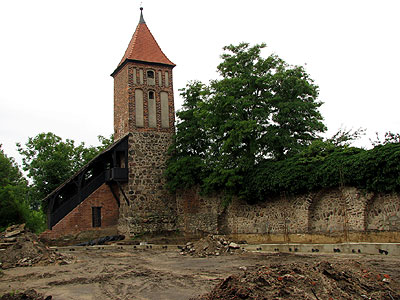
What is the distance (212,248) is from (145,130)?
1083 cm

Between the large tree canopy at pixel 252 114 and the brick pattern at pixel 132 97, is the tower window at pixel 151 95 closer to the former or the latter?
the brick pattern at pixel 132 97

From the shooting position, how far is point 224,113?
1916cm

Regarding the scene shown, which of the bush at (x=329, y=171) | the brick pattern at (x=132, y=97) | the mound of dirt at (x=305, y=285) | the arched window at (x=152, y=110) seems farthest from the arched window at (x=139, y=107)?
the mound of dirt at (x=305, y=285)

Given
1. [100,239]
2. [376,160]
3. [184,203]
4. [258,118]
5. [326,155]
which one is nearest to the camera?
[376,160]

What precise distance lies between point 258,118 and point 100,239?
10542 mm

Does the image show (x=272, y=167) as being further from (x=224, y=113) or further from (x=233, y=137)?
(x=224, y=113)

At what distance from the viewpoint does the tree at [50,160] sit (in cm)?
2825

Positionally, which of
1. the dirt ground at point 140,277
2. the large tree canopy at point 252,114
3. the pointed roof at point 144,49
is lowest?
the dirt ground at point 140,277

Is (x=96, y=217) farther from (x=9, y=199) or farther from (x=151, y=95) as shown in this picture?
(x=9, y=199)

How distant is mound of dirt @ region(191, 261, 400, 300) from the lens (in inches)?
224

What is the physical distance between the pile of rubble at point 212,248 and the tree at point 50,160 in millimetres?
16713

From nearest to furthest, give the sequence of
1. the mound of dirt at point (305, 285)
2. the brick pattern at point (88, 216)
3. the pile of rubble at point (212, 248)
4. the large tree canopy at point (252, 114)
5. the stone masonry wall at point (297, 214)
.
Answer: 1. the mound of dirt at point (305, 285)
2. the stone masonry wall at point (297, 214)
3. the pile of rubble at point (212, 248)
4. the large tree canopy at point (252, 114)
5. the brick pattern at point (88, 216)

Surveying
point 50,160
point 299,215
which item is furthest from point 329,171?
point 50,160

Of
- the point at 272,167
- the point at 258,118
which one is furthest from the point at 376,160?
the point at 258,118
